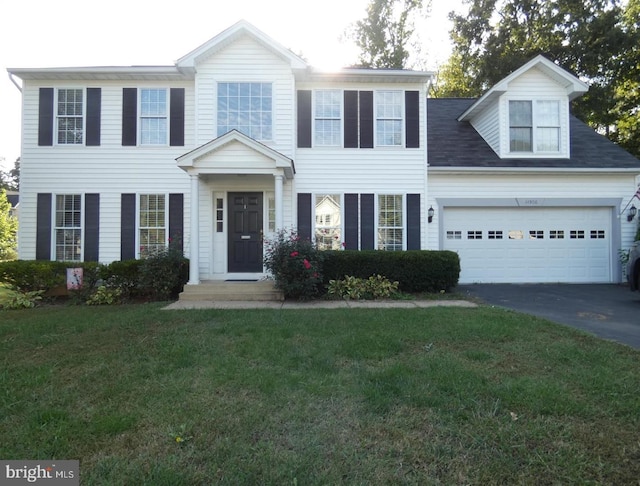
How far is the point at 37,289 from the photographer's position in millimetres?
8797

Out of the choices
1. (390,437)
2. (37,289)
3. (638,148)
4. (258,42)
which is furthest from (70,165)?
(638,148)

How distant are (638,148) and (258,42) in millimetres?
18009

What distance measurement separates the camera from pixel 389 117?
10445mm

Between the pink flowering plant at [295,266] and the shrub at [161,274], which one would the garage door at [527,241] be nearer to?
the pink flowering plant at [295,266]

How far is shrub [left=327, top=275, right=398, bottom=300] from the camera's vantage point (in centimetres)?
866

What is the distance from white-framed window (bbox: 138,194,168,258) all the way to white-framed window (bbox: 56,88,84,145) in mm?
2356

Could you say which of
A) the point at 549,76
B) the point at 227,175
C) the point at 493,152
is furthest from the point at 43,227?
the point at 549,76

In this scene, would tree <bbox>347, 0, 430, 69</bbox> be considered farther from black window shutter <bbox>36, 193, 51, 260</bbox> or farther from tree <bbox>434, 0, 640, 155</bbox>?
black window shutter <bbox>36, 193, 51, 260</bbox>

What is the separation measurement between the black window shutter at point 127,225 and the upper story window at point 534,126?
433 inches

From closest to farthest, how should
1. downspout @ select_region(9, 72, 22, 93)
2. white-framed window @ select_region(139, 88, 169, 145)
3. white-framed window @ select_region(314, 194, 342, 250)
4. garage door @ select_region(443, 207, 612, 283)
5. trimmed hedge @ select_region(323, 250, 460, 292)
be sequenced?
trimmed hedge @ select_region(323, 250, 460, 292) → downspout @ select_region(9, 72, 22, 93) → white-framed window @ select_region(139, 88, 169, 145) → white-framed window @ select_region(314, 194, 342, 250) → garage door @ select_region(443, 207, 612, 283)

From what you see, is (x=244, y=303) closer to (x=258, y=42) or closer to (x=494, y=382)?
(x=494, y=382)

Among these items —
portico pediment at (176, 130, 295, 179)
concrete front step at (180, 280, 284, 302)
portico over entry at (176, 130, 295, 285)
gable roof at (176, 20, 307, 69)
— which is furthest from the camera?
portico over entry at (176, 130, 295, 285)

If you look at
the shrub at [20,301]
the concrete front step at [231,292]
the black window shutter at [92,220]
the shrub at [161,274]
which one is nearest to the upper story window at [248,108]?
the shrub at [161,274]

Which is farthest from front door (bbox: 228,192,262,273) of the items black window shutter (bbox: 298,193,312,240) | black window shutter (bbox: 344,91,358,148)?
black window shutter (bbox: 344,91,358,148)
